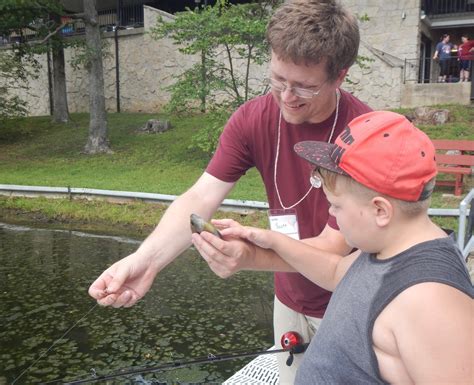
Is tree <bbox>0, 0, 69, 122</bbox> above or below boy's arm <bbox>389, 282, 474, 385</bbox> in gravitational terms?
above

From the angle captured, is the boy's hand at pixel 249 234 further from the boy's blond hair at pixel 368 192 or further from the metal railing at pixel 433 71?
the metal railing at pixel 433 71

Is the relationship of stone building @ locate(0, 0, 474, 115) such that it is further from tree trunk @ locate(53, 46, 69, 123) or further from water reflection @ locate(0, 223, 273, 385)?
water reflection @ locate(0, 223, 273, 385)

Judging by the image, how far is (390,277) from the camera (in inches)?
45.4

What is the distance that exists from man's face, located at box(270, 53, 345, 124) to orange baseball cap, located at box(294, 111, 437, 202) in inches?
19.5

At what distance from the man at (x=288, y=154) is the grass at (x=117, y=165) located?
14.4 feet

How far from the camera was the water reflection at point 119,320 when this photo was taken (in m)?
3.76

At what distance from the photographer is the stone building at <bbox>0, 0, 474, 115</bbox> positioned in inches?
520

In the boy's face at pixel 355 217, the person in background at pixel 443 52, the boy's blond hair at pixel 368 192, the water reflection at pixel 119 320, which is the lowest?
the water reflection at pixel 119 320

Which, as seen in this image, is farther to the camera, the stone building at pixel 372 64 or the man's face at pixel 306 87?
the stone building at pixel 372 64

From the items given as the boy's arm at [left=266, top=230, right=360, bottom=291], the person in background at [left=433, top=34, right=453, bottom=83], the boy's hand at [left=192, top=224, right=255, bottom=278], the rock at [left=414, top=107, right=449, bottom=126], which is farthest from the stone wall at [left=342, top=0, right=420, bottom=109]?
the boy's hand at [left=192, top=224, right=255, bottom=278]

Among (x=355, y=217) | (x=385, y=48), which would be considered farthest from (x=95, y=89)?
(x=355, y=217)

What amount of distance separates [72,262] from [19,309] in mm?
1307

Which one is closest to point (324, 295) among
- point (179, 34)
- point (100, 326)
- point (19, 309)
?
point (100, 326)

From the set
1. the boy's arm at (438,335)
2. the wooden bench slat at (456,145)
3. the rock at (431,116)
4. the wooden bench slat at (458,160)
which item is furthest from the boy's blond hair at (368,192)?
the rock at (431,116)
